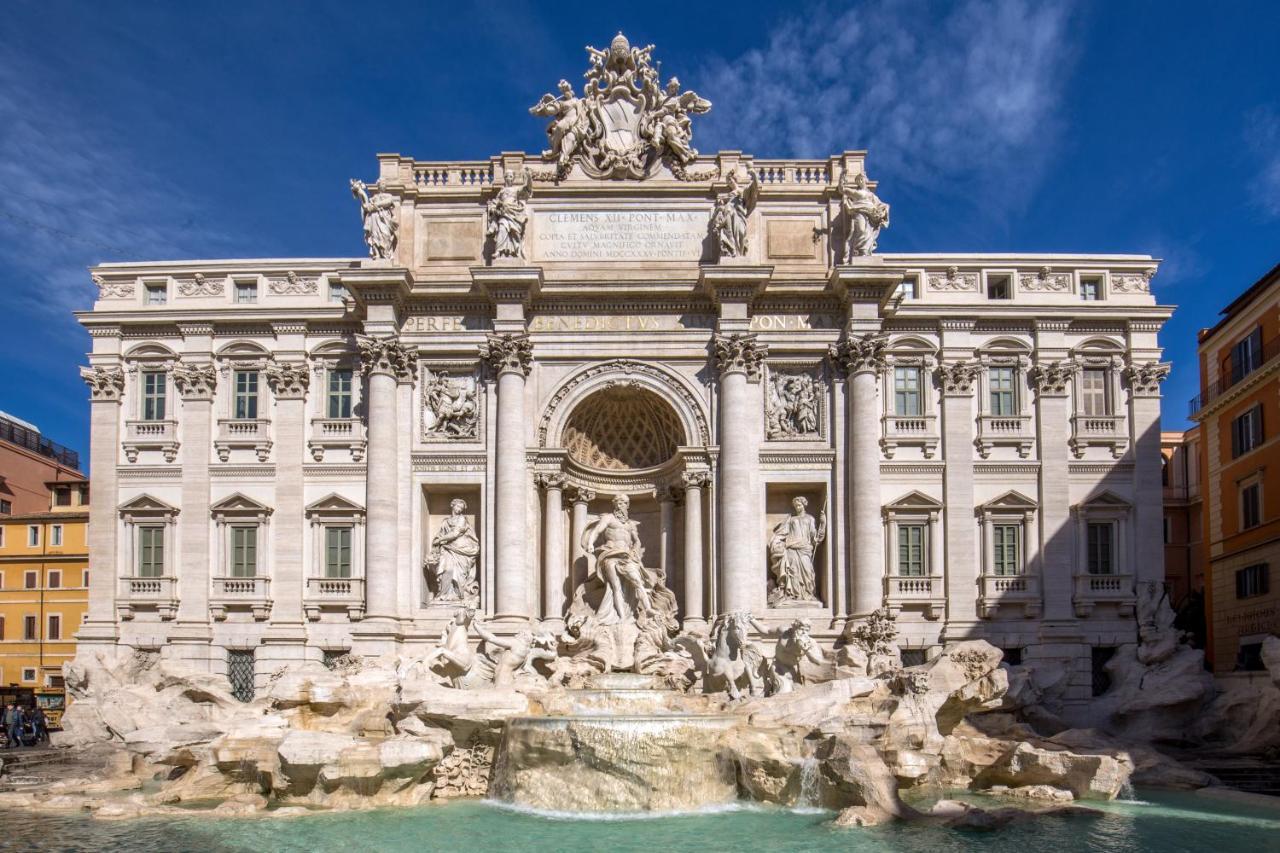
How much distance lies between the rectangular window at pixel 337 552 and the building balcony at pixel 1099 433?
1942 centimetres

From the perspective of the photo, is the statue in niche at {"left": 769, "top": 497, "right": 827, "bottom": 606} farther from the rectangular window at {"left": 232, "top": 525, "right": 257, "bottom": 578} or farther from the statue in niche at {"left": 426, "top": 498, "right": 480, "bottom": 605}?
the rectangular window at {"left": 232, "top": 525, "right": 257, "bottom": 578}

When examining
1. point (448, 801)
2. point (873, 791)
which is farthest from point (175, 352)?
point (873, 791)

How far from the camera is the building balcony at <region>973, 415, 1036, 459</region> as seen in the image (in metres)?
28.8

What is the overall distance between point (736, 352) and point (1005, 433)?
300 inches

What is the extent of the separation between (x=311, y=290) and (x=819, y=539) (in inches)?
602

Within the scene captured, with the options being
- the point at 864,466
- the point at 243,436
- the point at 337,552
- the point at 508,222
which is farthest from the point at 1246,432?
the point at 243,436

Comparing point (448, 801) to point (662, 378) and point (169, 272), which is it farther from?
point (169, 272)

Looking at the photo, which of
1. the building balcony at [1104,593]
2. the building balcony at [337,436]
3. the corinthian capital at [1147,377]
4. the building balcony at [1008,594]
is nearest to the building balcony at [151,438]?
the building balcony at [337,436]

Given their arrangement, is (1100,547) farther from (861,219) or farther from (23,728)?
(23,728)

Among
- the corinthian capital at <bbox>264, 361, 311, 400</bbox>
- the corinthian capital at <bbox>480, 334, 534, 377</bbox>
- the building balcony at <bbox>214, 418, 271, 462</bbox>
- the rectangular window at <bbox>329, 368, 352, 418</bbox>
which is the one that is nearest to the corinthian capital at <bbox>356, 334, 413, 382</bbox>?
the rectangular window at <bbox>329, 368, 352, 418</bbox>

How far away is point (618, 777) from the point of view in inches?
757

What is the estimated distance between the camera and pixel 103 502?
28.7 m

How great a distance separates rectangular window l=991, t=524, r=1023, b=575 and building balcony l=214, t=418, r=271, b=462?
63.7 ft

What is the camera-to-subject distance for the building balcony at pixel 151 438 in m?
28.9
